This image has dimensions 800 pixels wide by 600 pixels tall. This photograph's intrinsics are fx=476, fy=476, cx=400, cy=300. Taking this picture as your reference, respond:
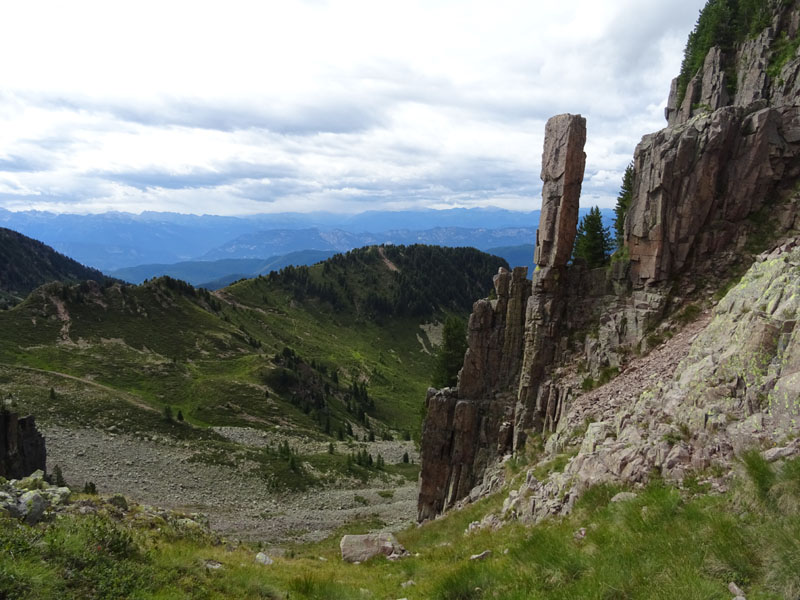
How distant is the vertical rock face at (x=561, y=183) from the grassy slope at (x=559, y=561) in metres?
23.3

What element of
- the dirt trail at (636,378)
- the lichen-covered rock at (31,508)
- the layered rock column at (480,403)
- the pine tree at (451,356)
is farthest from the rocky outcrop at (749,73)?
the lichen-covered rock at (31,508)

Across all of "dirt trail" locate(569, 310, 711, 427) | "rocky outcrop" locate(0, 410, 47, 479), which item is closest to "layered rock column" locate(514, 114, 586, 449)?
"dirt trail" locate(569, 310, 711, 427)

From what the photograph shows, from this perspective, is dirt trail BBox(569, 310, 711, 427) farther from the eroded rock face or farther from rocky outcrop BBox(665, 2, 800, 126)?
rocky outcrop BBox(665, 2, 800, 126)

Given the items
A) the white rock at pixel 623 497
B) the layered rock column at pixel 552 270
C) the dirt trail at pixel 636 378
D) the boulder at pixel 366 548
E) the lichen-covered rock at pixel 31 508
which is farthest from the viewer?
the layered rock column at pixel 552 270

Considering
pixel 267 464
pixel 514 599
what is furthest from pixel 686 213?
pixel 267 464

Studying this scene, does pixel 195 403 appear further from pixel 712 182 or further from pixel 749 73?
pixel 749 73

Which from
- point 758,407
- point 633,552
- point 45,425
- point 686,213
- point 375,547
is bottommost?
point 45,425

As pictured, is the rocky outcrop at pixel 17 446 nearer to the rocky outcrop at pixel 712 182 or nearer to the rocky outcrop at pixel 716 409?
the rocky outcrop at pixel 716 409

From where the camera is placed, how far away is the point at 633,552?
36.4 ft

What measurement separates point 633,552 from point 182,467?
2614 inches

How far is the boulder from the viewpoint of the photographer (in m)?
21.8

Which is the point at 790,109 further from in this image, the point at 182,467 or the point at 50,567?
the point at 182,467

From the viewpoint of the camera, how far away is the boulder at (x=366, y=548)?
21.8 meters

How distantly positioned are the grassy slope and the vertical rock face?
23.3 metres
